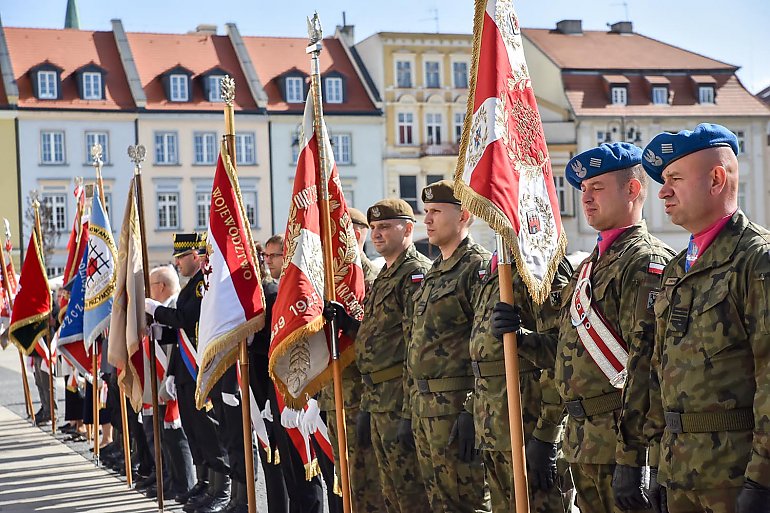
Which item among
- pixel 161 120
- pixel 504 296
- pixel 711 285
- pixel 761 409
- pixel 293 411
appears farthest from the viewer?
pixel 161 120

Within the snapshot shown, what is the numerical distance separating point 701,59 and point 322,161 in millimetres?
53649

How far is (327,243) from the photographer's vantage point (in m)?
6.87

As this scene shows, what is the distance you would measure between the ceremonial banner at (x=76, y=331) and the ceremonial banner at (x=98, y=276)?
494 mm

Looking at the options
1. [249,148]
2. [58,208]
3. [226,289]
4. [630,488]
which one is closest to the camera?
[630,488]

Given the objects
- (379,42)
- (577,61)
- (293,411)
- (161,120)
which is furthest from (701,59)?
(293,411)

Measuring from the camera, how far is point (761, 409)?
375 centimetres

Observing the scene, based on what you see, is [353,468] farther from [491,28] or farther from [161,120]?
[161,120]

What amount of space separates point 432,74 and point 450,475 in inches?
1870

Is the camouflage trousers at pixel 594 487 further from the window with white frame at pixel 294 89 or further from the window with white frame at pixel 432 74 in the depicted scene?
the window with white frame at pixel 432 74

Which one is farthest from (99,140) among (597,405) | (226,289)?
(597,405)

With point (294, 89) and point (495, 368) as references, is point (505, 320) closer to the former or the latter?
point (495, 368)

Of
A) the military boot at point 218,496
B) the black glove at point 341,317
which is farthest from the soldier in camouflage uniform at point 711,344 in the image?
the military boot at point 218,496

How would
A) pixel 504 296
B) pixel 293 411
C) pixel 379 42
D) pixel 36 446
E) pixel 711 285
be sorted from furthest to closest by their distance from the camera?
pixel 379 42
pixel 36 446
pixel 293 411
pixel 504 296
pixel 711 285

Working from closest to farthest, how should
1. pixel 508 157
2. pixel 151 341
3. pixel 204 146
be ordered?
pixel 508 157 < pixel 151 341 < pixel 204 146
